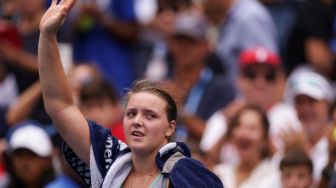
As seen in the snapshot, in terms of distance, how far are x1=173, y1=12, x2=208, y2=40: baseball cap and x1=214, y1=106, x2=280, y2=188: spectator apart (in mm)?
1466

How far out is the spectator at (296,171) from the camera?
745 centimetres

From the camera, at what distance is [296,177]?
24.5 feet

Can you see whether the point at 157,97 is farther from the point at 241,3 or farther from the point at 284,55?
the point at 284,55

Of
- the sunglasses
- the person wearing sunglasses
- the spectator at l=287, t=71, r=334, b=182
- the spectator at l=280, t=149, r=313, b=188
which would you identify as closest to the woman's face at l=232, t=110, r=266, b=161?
the spectator at l=287, t=71, r=334, b=182

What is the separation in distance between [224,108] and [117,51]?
175 cm

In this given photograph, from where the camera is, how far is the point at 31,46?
10117 mm

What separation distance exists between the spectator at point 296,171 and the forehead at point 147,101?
2.46 m

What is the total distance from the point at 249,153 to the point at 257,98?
104cm

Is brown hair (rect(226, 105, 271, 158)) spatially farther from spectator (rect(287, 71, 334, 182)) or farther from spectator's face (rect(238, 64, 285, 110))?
spectator's face (rect(238, 64, 285, 110))

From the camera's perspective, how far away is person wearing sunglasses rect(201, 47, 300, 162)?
8742 millimetres

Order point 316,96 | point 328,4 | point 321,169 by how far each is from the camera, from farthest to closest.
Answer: point 328,4 < point 316,96 < point 321,169

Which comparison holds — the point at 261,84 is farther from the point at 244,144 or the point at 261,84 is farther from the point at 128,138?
the point at 128,138

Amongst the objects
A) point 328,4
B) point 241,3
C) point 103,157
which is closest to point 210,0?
point 241,3

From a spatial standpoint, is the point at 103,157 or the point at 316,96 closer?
the point at 103,157
